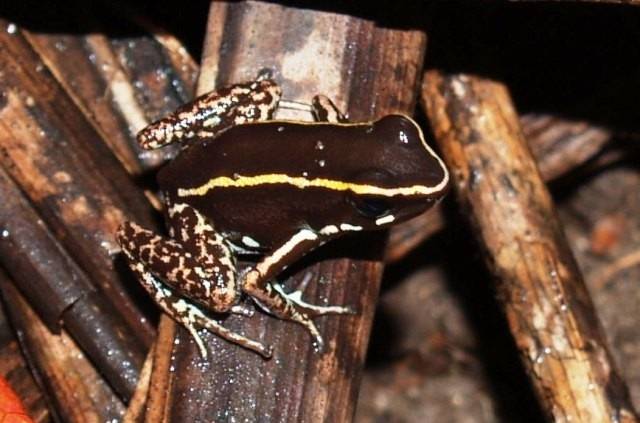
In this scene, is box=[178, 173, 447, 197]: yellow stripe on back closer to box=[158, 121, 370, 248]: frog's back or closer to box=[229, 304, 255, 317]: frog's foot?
box=[158, 121, 370, 248]: frog's back

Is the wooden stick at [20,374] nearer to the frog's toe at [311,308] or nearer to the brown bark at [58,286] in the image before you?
the brown bark at [58,286]

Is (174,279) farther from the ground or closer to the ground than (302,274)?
farther from the ground

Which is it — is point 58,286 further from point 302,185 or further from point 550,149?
point 550,149

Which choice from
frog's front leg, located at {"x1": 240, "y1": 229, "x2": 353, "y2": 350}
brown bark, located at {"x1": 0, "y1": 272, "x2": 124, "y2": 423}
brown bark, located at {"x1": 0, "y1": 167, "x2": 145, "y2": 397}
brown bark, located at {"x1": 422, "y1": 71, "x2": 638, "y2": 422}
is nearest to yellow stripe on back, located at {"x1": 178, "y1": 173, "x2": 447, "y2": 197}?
frog's front leg, located at {"x1": 240, "y1": 229, "x2": 353, "y2": 350}

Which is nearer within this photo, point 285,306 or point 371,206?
point 371,206

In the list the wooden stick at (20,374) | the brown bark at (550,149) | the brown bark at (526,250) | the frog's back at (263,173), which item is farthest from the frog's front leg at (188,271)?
the brown bark at (550,149)

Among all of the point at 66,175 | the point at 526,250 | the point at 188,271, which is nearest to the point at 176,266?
the point at 188,271
